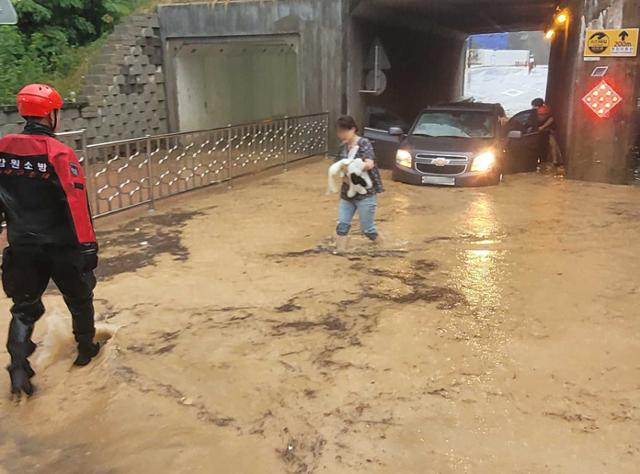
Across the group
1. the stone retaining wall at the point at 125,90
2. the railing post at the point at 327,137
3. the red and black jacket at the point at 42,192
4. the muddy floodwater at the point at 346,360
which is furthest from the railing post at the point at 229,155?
the red and black jacket at the point at 42,192

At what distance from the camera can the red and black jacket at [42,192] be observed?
136 inches

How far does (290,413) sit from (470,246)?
12.9 feet

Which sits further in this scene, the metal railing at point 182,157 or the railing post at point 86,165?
the metal railing at point 182,157

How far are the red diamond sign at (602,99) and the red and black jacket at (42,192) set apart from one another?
356 inches

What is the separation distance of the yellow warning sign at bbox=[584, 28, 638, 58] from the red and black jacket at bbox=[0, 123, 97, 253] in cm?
905

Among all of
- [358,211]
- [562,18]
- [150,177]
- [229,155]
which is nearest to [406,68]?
[562,18]

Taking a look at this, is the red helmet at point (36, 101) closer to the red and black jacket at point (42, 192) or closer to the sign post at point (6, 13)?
the red and black jacket at point (42, 192)

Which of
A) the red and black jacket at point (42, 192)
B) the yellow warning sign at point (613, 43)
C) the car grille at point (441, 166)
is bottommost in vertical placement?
the car grille at point (441, 166)

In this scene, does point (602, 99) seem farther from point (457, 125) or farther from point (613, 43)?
point (457, 125)

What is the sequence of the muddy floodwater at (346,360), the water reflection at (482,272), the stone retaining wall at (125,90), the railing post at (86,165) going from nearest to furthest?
the muddy floodwater at (346,360) < the water reflection at (482,272) < the railing post at (86,165) < the stone retaining wall at (125,90)

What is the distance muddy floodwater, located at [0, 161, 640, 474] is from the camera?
10.6 ft

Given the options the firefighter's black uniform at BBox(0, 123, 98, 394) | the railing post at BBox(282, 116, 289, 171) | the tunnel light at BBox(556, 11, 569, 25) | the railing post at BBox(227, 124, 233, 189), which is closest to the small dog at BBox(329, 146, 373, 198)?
the firefighter's black uniform at BBox(0, 123, 98, 394)

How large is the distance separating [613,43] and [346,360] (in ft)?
26.8

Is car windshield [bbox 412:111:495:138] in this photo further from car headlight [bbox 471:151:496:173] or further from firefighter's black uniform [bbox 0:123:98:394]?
firefighter's black uniform [bbox 0:123:98:394]
